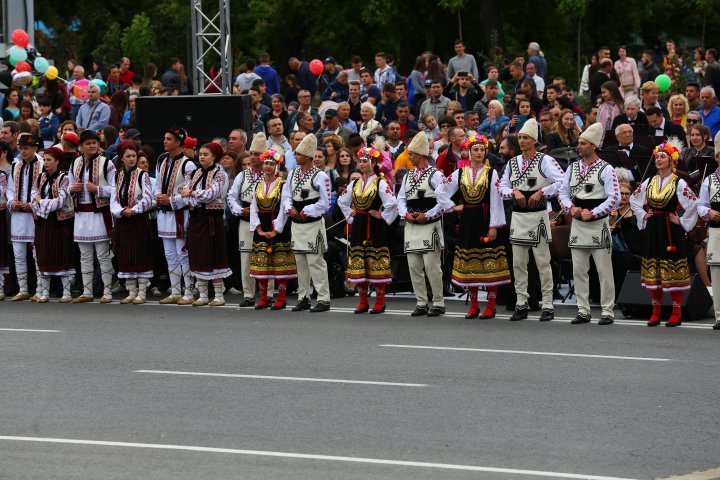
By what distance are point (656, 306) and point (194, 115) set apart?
7755 millimetres

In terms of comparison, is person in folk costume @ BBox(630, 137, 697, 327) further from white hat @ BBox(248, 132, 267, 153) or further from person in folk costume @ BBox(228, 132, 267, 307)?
white hat @ BBox(248, 132, 267, 153)

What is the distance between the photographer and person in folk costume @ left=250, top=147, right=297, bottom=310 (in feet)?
54.6

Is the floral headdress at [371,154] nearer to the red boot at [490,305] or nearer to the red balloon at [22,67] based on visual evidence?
the red boot at [490,305]

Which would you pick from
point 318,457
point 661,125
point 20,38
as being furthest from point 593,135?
point 20,38

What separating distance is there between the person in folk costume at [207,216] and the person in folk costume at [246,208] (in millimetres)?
204

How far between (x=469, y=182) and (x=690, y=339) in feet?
10.1

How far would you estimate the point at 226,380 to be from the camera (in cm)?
1199

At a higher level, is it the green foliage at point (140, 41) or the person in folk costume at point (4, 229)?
the green foliage at point (140, 41)

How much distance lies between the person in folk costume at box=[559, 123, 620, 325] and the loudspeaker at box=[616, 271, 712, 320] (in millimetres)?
325

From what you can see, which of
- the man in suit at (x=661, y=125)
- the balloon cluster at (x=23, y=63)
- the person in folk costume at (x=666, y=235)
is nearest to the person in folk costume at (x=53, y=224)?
the person in folk costume at (x=666, y=235)

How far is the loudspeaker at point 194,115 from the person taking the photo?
20.1 metres

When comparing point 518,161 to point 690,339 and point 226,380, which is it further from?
point 226,380

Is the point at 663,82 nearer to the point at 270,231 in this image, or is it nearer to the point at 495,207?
the point at 495,207

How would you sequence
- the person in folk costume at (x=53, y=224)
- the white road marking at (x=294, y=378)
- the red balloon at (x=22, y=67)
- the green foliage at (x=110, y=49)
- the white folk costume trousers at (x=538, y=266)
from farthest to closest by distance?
the green foliage at (x=110, y=49)
the red balloon at (x=22, y=67)
the person in folk costume at (x=53, y=224)
the white folk costume trousers at (x=538, y=266)
the white road marking at (x=294, y=378)
